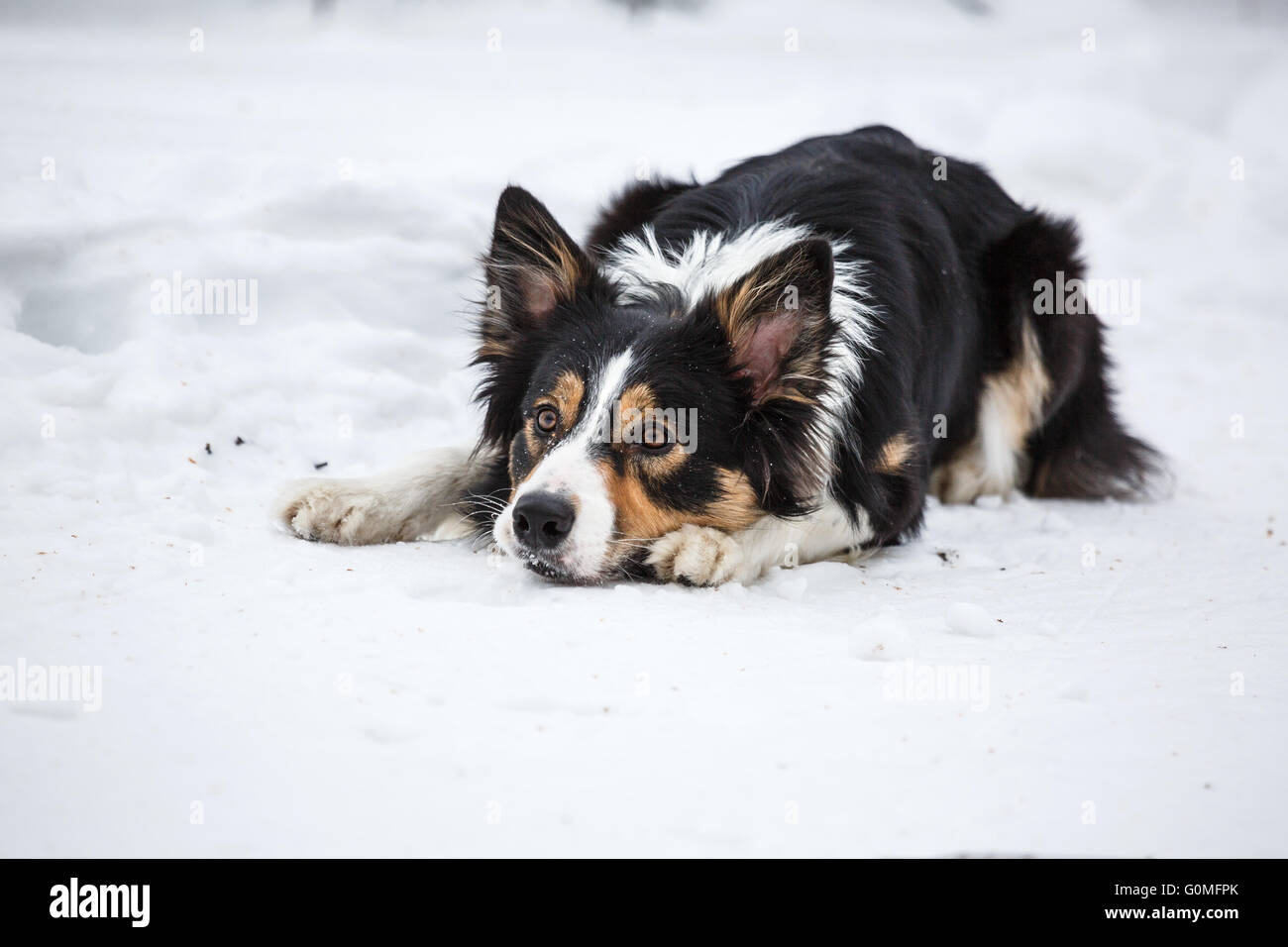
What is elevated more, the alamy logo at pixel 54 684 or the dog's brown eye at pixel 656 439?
the dog's brown eye at pixel 656 439

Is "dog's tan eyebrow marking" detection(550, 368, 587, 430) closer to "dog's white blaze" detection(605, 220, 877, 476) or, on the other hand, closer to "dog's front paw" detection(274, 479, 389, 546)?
"dog's white blaze" detection(605, 220, 877, 476)

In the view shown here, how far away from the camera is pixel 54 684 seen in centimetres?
252

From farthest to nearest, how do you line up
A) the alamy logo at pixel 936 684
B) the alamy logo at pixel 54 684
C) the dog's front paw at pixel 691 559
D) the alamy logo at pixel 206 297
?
the alamy logo at pixel 206 297 → the dog's front paw at pixel 691 559 → the alamy logo at pixel 936 684 → the alamy logo at pixel 54 684

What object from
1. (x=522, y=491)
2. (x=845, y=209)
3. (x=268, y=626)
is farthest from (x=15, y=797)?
(x=845, y=209)

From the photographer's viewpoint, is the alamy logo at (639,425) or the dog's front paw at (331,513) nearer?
the alamy logo at (639,425)


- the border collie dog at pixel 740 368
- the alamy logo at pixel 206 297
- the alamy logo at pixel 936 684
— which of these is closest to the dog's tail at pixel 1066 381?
the border collie dog at pixel 740 368

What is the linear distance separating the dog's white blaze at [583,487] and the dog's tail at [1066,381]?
243 cm

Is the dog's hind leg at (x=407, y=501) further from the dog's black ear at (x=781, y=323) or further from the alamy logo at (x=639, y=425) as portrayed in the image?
the dog's black ear at (x=781, y=323)

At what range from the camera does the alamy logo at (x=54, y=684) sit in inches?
96.3

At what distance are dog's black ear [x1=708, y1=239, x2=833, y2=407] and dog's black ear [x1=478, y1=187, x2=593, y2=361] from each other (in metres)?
0.60

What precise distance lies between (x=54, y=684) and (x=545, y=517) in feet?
4.62

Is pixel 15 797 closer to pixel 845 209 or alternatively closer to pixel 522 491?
pixel 522 491

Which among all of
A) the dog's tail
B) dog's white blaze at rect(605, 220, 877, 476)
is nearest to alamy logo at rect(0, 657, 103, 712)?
dog's white blaze at rect(605, 220, 877, 476)

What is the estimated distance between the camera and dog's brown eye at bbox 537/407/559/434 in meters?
3.72
